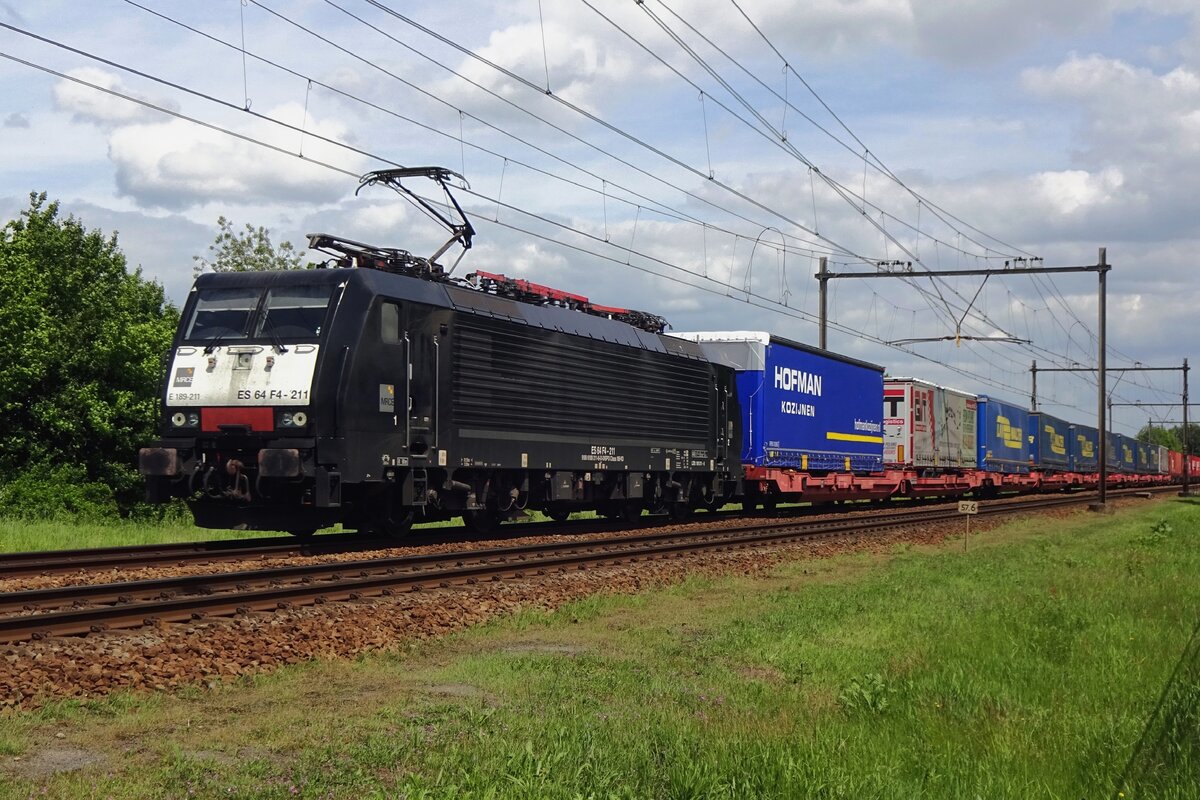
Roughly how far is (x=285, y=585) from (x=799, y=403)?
1916cm

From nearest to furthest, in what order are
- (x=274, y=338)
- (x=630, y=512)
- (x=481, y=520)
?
(x=274, y=338), (x=481, y=520), (x=630, y=512)

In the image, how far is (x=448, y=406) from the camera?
17469 mm

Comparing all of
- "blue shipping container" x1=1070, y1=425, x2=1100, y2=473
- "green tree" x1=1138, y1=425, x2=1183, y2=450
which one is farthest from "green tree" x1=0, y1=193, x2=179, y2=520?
"green tree" x1=1138, y1=425, x2=1183, y2=450

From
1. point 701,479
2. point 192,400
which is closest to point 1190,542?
point 701,479

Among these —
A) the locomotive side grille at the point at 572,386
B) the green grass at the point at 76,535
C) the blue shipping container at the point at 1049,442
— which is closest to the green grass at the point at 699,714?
the locomotive side grille at the point at 572,386

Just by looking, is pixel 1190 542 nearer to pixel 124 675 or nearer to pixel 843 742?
pixel 843 742

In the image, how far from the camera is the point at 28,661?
325 inches

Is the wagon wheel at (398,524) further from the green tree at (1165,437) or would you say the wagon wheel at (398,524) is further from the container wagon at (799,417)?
the green tree at (1165,437)

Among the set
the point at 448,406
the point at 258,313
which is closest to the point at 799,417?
the point at 448,406

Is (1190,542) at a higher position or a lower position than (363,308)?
lower

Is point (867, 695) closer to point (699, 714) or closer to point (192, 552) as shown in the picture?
point (699, 714)

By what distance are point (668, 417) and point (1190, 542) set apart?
34.7 feet

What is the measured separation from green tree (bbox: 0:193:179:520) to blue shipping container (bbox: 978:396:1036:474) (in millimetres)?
29033

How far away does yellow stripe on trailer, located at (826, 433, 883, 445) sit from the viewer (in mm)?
31375
